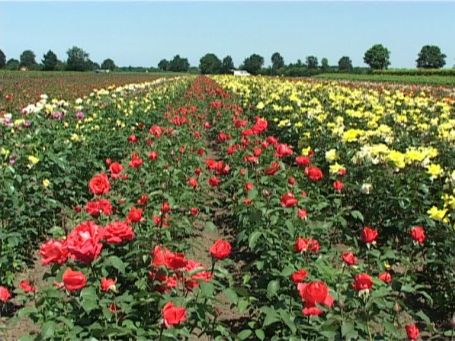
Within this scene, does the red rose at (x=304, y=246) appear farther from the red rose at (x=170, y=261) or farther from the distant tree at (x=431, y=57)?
the distant tree at (x=431, y=57)

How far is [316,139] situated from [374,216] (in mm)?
2293

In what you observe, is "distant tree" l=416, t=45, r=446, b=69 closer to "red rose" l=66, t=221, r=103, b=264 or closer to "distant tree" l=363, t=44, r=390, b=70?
"distant tree" l=363, t=44, r=390, b=70

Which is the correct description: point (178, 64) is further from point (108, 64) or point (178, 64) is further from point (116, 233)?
point (116, 233)

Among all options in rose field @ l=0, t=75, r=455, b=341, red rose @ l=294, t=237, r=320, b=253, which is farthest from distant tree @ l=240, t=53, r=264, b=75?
red rose @ l=294, t=237, r=320, b=253

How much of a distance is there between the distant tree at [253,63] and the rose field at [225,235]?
9332 cm

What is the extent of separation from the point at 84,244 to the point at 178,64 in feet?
400

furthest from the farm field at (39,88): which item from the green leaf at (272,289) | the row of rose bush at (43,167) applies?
the green leaf at (272,289)

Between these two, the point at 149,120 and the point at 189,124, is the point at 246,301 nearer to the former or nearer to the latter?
the point at 189,124

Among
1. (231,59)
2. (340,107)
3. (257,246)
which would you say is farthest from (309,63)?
(257,246)

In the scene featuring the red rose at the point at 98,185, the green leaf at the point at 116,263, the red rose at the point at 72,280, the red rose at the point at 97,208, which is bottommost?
the green leaf at the point at 116,263

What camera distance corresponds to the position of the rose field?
8.07 feet

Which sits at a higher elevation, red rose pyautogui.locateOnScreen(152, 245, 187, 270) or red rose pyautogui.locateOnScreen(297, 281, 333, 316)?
red rose pyautogui.locateOnScreen(152, 245, 187, 270)

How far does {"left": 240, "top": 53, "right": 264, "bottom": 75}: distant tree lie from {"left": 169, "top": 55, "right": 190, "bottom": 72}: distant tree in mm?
16699

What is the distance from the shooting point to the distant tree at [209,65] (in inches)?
4099
